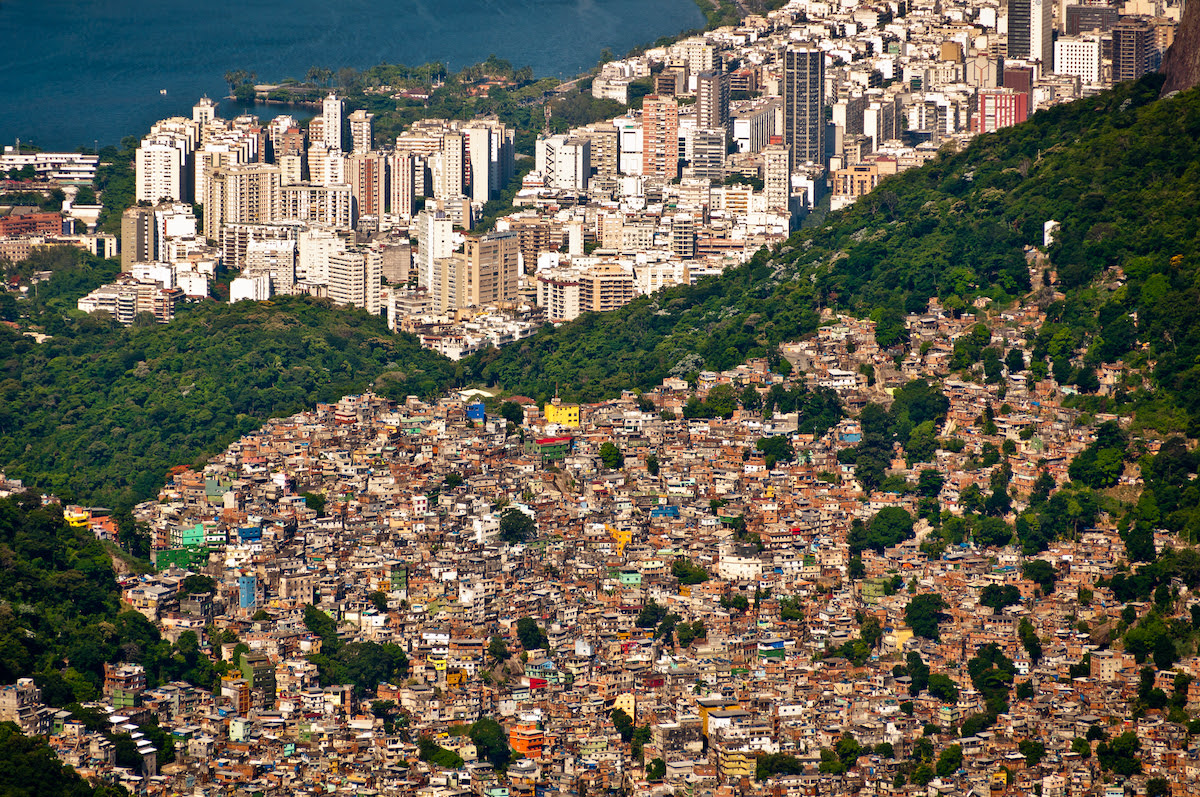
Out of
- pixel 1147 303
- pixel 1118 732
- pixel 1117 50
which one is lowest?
pixel 1118 732

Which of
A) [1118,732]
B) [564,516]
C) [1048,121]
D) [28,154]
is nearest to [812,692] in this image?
[1118,732]

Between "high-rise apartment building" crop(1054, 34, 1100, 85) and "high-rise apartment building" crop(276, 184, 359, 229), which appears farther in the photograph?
"high-rise apartment building" crop(1054, 34, 1100, 85)

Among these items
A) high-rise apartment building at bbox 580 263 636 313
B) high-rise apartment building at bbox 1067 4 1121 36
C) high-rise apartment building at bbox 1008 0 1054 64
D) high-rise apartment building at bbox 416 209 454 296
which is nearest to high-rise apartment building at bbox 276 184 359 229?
high-rise apartment building at bbox 416 209 454 296

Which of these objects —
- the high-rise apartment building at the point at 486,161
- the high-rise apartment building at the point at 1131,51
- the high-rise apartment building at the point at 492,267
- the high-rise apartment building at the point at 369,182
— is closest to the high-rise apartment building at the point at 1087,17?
the high-rise apartment building at the point at 1131,51

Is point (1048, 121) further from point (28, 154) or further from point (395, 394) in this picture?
point (28, 154)

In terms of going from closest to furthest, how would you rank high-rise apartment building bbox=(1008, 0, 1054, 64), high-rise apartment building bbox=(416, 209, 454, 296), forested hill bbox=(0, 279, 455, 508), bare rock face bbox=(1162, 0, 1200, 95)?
forested hill bbox=(0, 279, 455, 508), bare rock face bbox=(1162, 0, 1200, 95), high-rise apartment building bbox=(416, 209, 454, 296), high-rise apartment building bbox=(1008, 0, 1054, 64)

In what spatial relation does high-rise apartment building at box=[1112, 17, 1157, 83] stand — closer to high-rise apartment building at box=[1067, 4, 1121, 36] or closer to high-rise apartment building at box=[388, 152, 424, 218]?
high-rise apartment building at box=[1067, 4, 1121, 36]

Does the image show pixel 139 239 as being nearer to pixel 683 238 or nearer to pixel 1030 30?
→ pixel 683 238

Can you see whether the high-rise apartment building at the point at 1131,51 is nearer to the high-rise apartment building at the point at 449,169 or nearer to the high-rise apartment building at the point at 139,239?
the high-rise apartment building at the point at 449,169
